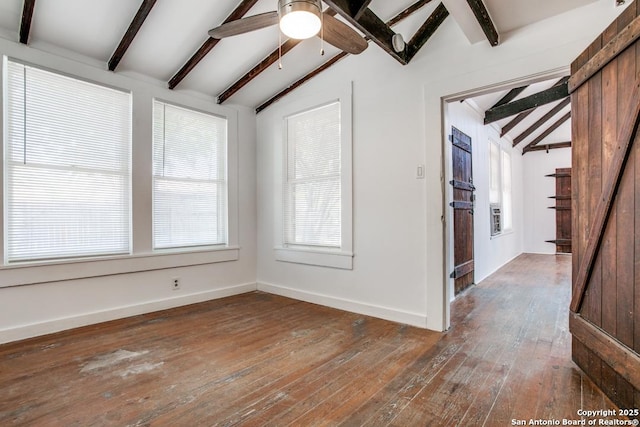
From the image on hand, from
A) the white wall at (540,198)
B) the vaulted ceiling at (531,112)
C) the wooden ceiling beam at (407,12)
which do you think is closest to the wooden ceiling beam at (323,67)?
the wooden ceiling beam at (407,12)

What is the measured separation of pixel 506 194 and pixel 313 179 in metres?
5.17

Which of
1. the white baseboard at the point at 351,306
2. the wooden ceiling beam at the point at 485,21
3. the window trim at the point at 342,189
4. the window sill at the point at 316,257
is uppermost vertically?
the wooden ceiling beam at the point at 485,21

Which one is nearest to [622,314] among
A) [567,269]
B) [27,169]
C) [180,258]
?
[180,258]

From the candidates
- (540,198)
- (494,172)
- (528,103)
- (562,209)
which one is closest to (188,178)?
(528,103)

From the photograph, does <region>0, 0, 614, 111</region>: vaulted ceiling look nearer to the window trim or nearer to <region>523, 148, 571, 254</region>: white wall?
the window trim

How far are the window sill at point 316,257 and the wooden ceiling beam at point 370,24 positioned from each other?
2091 mm

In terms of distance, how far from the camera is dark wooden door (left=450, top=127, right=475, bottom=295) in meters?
4.11

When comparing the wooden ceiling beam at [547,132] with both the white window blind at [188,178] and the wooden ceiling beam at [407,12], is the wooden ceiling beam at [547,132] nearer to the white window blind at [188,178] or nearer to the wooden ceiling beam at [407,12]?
the wooden ceiling beam at [407,12]

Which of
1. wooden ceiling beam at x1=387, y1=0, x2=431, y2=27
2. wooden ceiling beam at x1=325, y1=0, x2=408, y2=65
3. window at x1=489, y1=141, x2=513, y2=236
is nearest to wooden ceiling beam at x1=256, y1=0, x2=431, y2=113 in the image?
wooden ceiling beam at x1=387, y1=0, x2=431, y2=27

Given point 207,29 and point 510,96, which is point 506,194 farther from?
point 207,29

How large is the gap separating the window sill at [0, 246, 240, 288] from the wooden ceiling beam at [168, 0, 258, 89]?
1990 mm

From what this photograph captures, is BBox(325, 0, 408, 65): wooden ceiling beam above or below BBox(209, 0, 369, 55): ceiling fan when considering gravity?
above

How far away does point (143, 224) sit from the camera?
11.8 ft

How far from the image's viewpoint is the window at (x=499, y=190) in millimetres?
5980
